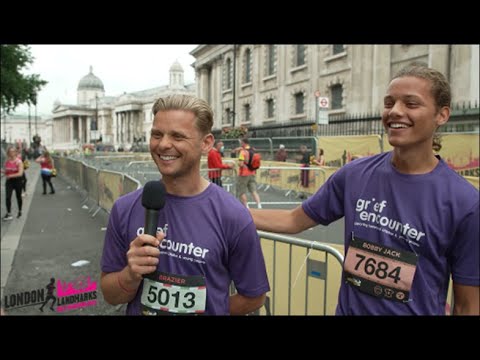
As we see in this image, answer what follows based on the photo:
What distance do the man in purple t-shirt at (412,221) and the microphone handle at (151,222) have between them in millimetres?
861

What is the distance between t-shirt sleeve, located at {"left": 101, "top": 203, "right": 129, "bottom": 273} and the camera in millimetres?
1835

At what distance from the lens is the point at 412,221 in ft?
5.59

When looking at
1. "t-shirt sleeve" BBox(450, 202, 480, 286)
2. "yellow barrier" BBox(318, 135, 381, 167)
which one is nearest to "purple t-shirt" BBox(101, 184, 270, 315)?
"t-shirt sleeve" BBox(450, 202, 480, 286)

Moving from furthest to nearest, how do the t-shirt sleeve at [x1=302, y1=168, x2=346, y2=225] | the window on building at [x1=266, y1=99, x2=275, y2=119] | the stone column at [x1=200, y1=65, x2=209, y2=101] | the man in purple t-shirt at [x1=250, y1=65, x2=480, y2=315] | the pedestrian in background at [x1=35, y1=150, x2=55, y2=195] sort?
the stone column at [x1=200, y1=65, x2=209, y2=101], the window on building at [x1=266, y1=99, x2=275, y2=119], the pedestrian in background at [x1=35, y1=150, x2=55, y2=195], the t-shirt sleeve at [x1=302, y1=168, x2=346, y2=225], the man in purple t-shirt at [x1=250, y1=65, x2=480, y2=315]

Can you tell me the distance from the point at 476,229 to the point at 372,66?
25283mm

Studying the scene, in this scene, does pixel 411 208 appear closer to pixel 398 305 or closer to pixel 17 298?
pixel 398 305

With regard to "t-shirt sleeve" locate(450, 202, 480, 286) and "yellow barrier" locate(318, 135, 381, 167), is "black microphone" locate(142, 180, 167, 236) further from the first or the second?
"yellow barrier" locate(318, 135, 381, 167)

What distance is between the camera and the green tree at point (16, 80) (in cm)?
2530

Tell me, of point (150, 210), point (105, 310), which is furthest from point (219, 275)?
point (105, 310)

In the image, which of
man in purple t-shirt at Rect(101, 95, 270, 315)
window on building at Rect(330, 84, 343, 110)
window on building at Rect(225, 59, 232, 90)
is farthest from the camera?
window on building at Rect(225, 59, 232, 90)

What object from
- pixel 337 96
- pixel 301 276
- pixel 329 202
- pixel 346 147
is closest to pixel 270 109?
pixel 337 96

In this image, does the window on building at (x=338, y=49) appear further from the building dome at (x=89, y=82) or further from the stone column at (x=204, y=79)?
the building dome at (x=89, y=82)

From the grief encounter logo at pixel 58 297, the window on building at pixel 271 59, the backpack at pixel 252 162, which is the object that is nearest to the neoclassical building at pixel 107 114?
the window on building at pixel 271 59

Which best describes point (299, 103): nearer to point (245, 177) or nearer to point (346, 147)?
point (346, 147)
